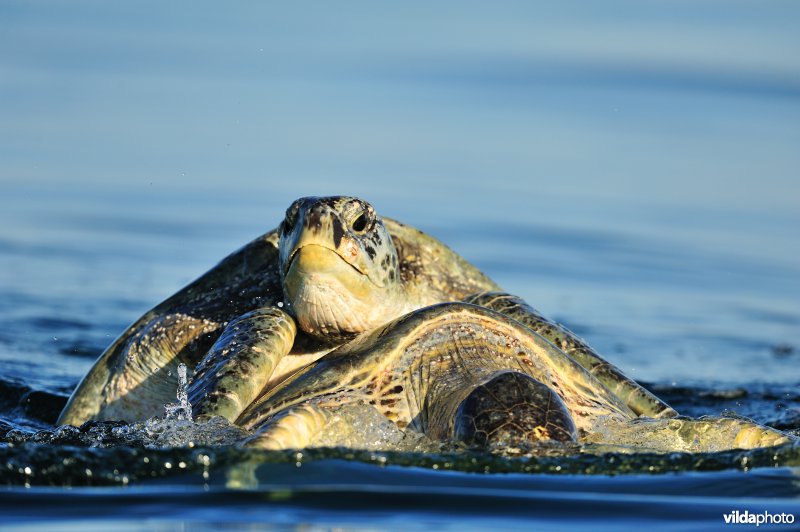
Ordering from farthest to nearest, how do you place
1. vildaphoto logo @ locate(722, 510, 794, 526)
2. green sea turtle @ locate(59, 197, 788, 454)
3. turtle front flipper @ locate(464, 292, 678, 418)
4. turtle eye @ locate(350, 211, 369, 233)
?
1. turtle front flipper @ locate(464, 292, 678, 418)
2. turtle eye @ locate(350, 211, 369, 233)
3. green sea turtle @ locate(59, 197, 788, 454)
4. vildaphoto logo @ locate(722, 510, 794, 526)

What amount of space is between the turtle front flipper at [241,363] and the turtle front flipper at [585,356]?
116 cm

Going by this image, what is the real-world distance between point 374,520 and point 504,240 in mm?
10140

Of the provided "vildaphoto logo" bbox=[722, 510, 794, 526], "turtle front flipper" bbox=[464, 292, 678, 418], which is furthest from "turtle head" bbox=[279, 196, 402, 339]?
"vildaphoto logo" bbox=[722, 510, 794, 526]

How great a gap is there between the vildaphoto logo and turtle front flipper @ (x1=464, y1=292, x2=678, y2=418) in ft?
6.28

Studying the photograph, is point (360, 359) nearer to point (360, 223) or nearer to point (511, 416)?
point (360, 223)

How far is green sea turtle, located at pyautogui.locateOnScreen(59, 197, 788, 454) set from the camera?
17.7ft

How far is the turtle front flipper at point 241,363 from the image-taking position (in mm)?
5883

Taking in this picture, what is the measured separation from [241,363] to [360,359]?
0.60m

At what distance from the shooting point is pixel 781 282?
43.0ft

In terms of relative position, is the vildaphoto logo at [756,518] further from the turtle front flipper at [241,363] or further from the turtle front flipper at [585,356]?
the turtle front flipper at [241,363]

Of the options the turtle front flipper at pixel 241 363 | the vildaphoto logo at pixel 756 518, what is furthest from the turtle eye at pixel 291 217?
the vildaphoto logo at pixel 756 518

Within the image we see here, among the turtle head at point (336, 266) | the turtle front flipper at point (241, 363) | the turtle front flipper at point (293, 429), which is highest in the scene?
the turtle head at point (336, 266)

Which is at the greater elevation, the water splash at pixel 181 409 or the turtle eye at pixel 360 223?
the turtle eye at pixel 360 223

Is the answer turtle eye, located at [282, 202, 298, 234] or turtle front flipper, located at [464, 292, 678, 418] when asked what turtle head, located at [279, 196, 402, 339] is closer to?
turtle eye, located at [282, 202, 298, 234]
